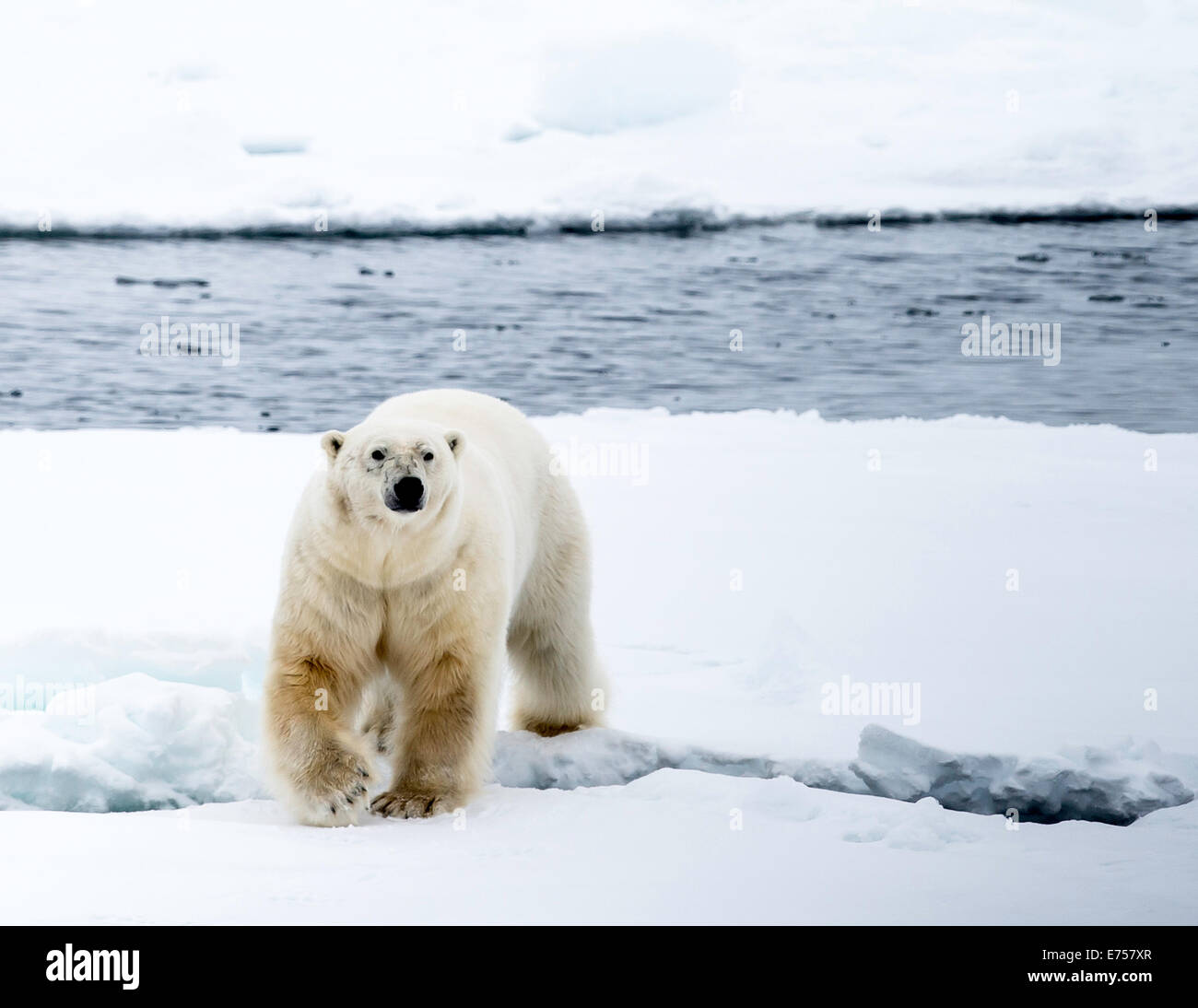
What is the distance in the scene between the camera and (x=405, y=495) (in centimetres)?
299

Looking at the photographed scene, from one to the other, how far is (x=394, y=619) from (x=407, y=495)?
0.40 meters

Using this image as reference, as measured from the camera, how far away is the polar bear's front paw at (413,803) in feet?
10.5

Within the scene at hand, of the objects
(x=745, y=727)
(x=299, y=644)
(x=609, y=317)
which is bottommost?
(x=745, y=727)

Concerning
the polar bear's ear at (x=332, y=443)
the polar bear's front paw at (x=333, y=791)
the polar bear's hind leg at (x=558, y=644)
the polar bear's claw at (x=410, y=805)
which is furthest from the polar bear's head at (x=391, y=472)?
the polar bear's hind leg at (x=558, y=644)

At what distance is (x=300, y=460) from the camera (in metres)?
7.17

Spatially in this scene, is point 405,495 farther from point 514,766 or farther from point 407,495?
point 514,766

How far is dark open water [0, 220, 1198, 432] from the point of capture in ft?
31.4

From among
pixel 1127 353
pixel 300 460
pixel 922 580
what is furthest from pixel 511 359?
pixel 922 580

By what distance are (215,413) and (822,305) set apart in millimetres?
5095

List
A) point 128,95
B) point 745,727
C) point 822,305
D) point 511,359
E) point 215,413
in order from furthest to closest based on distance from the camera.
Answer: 1. point 128,95
2. point 822,305
3. point 511,359
4. point 215,413
5. point 745,727

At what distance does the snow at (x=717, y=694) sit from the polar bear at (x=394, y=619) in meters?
0.14

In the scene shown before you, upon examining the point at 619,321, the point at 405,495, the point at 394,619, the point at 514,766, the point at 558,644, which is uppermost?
the point at 619,321

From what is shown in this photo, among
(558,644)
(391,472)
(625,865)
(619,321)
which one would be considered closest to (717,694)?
(558,644)

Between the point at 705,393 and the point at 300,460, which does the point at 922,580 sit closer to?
the point at 300,460
